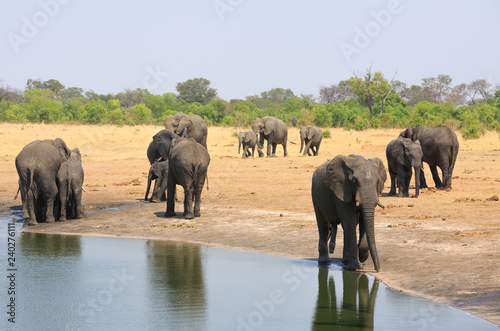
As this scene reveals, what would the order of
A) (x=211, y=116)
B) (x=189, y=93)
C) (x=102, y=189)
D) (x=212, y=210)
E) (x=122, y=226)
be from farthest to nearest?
(x=189, y=93)
(x=211, y=116)
(x=102, y=189)
(x=212, y=210)
(x=122, y=226)

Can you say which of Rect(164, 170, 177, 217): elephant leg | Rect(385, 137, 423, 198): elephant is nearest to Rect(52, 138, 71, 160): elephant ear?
Rect(164, 170, 177, 217): elephant leg

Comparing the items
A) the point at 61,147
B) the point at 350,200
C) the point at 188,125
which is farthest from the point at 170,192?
the point at 188,125

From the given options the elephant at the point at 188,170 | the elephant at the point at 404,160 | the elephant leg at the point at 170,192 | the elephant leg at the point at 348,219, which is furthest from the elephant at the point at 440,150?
the elephant leg at the point at 348,219

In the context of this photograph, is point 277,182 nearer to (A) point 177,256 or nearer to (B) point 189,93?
(A) point 177,256

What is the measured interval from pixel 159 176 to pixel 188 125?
8640mm

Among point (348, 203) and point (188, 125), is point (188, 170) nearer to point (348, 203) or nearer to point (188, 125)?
point (348, 203)

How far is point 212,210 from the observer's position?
15164 mm

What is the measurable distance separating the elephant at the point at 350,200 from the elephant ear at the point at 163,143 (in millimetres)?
7395

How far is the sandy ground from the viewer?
8.77m

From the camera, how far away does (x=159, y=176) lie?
16.1 metres

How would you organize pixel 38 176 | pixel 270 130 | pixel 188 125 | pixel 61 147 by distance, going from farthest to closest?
1. pixel 270 130
2. pixel 188 125
3. pixel 61 147
4. pixel 38 176

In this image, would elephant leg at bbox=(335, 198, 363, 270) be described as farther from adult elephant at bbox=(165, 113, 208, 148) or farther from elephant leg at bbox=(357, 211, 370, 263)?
adult elephant at bbox=(165, 113, 208, 148)

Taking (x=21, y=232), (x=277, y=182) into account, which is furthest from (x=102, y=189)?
(x=21, y=232)

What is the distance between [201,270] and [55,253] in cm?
286
